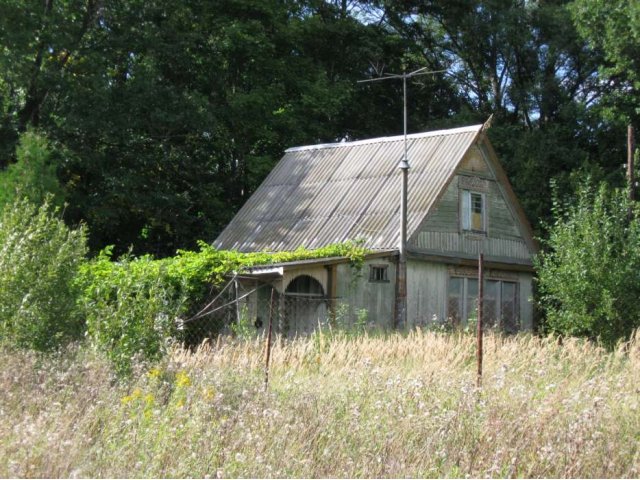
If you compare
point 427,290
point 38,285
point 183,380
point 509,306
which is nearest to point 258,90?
point 509,306

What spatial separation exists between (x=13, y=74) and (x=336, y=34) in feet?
42.7

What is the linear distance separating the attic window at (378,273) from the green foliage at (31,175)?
304 inches

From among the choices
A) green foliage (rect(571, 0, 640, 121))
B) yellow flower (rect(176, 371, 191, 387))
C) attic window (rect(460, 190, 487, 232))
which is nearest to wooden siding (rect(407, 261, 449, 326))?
attic window (rect(460, 190, 487, 232))

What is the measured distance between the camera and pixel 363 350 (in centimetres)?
1250

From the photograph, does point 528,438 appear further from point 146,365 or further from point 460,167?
point 460,167

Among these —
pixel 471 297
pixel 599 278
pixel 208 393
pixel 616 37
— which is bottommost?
pixel 208 393

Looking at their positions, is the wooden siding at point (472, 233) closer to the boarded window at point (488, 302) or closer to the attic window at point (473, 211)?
the attic window at point (473, 211)


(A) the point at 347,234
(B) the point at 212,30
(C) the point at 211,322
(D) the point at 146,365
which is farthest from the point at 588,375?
(B) the point at 212,30

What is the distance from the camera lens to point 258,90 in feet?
Result: 103

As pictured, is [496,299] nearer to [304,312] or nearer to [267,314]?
[304,312]

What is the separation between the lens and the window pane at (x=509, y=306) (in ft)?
78.8

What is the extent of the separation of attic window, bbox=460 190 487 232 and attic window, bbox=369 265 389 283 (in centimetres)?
332

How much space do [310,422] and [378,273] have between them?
40.1ft

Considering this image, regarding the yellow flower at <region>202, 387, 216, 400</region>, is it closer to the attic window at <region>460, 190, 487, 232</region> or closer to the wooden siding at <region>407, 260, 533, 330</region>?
the wooden siding at <region>407, 260, 533, 330</region>
